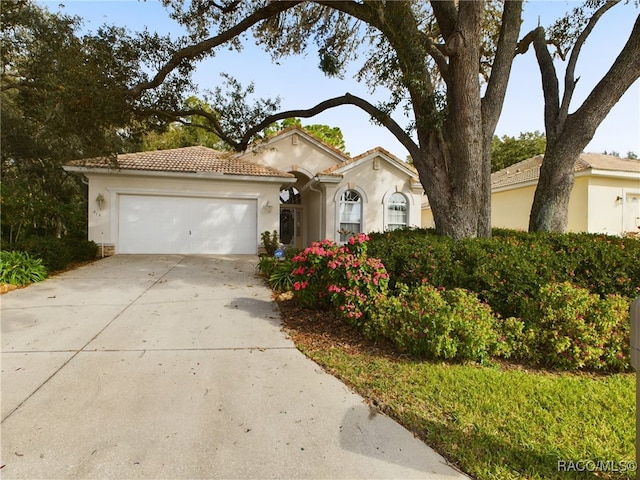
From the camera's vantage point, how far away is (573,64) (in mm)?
7277

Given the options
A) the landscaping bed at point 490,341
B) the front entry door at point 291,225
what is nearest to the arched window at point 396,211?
the front entry door at point 291,225

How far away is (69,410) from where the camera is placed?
2.77 m

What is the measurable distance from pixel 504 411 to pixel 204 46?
9398 millimetres

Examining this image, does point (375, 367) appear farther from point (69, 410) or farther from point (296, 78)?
point (296, 78)

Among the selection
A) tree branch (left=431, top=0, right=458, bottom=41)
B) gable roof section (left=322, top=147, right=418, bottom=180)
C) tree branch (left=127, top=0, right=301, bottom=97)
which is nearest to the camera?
tree branch (left=431, top=0, right=458, bottom=41)

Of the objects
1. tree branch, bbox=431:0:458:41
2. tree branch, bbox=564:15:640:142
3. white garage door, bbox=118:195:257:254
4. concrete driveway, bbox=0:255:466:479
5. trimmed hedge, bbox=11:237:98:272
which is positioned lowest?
concrete driveway, bbox=0:255:466:479

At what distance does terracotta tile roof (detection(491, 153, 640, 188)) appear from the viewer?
43.3ft

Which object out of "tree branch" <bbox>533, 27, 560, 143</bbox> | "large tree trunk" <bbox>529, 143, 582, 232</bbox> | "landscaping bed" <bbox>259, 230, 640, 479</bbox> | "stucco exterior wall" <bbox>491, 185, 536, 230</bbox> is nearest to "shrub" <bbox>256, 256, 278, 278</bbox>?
"landscaping bed" <bbox>259, 230, 640, 479</bbox>

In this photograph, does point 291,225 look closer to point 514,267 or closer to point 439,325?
point 514,267

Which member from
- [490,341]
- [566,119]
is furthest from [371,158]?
[490,341]

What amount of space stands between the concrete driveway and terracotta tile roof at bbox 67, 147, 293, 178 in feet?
26.6

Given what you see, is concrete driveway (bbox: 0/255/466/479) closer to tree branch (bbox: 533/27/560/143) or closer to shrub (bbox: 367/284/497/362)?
shrub (bbox: 367/284/497/362)

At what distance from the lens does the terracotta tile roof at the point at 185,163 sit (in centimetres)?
1216

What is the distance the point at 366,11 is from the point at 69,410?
26.3ft
